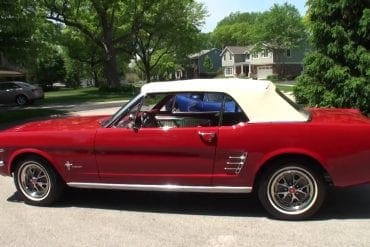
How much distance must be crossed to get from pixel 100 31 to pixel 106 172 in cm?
4495

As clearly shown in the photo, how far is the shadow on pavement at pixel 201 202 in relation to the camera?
248 inches

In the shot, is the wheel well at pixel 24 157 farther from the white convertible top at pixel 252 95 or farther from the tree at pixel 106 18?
the tree at pixel 106 18

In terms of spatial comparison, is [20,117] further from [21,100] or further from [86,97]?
[86,97]

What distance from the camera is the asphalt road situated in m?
5.43

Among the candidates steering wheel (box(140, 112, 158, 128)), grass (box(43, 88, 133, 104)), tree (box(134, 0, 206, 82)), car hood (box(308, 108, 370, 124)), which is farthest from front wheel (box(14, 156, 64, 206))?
tree (box(134, 0, 206, 82))

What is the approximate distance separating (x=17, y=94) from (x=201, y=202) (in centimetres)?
2734

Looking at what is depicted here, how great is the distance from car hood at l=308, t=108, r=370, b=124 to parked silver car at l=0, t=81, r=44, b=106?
27549 millimetres

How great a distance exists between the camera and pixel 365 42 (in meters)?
12.0

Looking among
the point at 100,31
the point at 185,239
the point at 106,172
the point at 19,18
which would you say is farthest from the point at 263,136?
the point at 100,31

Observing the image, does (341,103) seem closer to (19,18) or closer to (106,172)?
(106,172)

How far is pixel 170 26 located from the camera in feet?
170

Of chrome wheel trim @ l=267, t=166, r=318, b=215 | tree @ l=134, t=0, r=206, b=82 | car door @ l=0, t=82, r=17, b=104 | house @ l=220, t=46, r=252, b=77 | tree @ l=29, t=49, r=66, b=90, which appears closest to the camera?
chrome wheel trim @ l=267, t=166, r=318, b=215

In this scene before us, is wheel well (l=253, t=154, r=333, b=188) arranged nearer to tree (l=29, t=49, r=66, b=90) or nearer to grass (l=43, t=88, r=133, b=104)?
grass (l=43, t=88, r=133, b=104)

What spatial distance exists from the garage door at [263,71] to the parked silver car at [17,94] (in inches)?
2256
